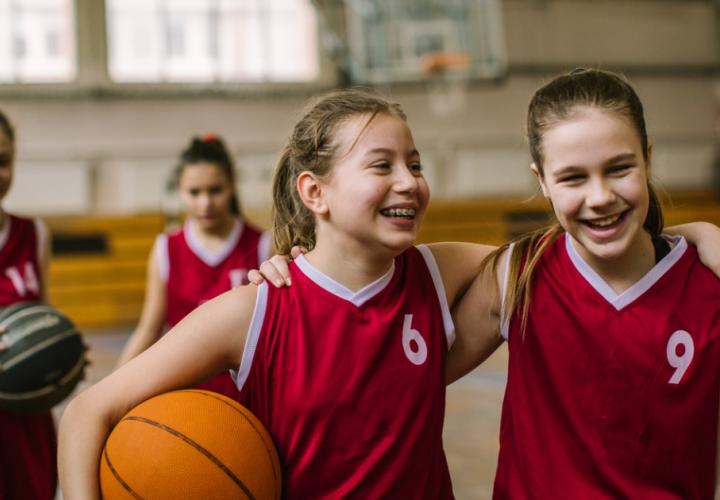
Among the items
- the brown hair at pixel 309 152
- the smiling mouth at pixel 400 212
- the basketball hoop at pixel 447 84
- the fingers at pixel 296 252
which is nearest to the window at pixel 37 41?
the basketball hoop at pixel 447 84

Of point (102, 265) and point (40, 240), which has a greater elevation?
point (40, 240)

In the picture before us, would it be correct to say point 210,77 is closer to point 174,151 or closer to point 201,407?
point 174,151

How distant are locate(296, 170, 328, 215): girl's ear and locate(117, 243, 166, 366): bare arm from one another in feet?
4.64

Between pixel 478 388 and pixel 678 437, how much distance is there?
3.61 metres

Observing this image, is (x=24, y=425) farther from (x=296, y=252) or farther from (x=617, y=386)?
(x=617, y=386)

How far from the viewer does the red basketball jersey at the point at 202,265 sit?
132 inches

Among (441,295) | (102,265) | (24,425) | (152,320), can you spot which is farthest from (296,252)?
(102,265)

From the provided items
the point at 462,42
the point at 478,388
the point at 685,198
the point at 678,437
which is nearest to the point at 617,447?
the point at 678,437

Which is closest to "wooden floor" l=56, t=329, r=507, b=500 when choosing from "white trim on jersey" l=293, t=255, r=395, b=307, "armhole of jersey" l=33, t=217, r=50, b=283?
"armhole of jersey" l=33, t=217, r=50, b=283

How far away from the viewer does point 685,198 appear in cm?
1006

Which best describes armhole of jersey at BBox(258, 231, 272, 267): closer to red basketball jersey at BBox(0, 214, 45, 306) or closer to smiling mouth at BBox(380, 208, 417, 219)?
red basketball jersey at BBox(0, 214, 45, 306)

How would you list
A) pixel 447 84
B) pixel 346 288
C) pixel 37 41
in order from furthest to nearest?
pixel 447 84 < pixel 37 41 < pixel 346 288

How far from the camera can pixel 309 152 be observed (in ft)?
5.93

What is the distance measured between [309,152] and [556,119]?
1.76 ft
